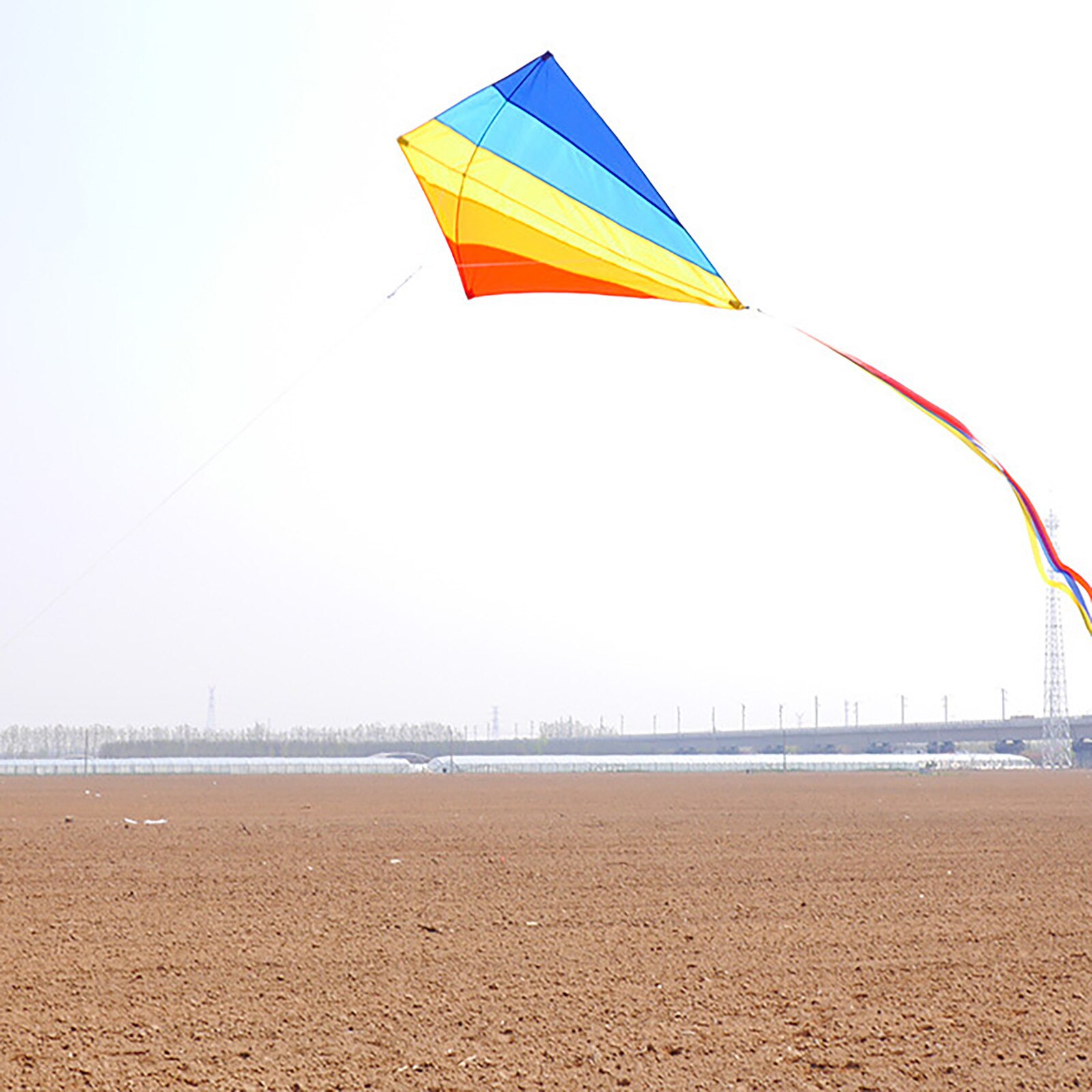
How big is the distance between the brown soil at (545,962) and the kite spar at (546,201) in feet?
15.1

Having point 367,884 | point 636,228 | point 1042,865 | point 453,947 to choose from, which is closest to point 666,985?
point 453,947

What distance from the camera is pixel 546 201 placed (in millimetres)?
7977

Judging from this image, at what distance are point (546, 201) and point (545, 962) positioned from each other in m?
6.49

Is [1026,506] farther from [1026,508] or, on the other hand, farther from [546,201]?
[546,201]

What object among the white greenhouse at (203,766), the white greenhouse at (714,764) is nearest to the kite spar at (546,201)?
the white greenhouse at (203,766)

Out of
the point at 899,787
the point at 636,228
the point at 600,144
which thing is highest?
the point at 600,144

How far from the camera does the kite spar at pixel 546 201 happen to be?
762cm

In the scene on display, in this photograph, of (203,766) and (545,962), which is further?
(203,766)

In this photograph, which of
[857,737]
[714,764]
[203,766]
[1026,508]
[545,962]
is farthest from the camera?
[857,737]

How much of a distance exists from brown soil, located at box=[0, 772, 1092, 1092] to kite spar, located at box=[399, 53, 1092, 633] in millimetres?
4592

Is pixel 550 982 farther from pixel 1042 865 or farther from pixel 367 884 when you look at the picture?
pixel 1042 865

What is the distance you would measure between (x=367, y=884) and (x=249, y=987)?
705 centimetres

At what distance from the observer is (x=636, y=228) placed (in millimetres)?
7758

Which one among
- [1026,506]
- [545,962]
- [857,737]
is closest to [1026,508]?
[1026,506]
